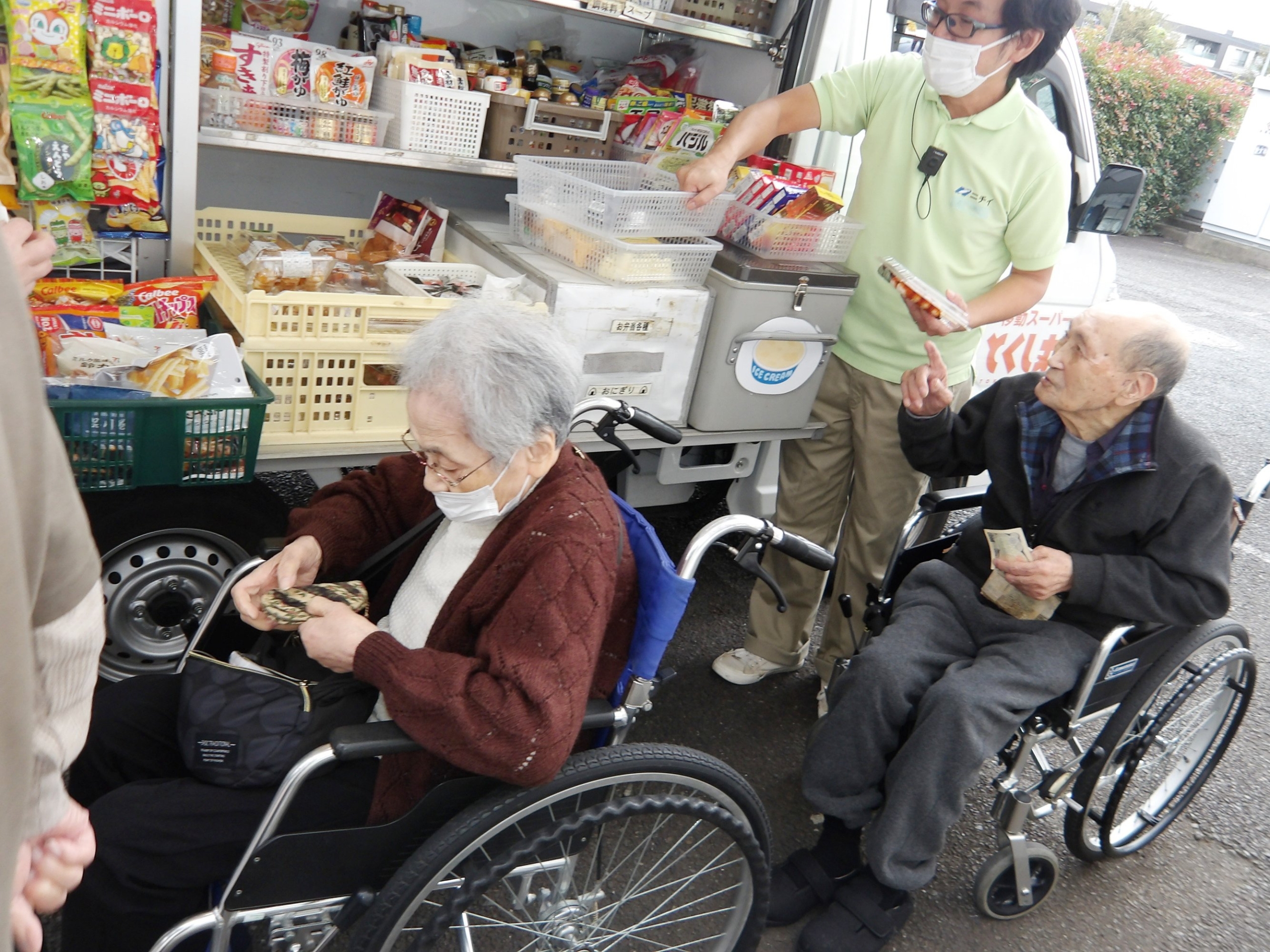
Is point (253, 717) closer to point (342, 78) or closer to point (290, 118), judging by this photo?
point (290, 118)

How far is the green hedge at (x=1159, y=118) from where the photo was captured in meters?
14.2

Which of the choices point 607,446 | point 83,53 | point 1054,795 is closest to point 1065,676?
point 1054,795

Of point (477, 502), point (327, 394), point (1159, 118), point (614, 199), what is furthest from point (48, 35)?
point (1159, 118)

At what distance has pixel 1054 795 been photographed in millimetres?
2303

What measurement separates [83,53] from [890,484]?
2.27m

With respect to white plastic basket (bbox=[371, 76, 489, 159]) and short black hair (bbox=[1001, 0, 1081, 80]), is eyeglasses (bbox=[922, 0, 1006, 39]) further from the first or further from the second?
white plastic basket (bbox=[371, 76, 489, 159])

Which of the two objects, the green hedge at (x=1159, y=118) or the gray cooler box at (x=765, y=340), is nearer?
the gray cooler box at (x=765, y=340)

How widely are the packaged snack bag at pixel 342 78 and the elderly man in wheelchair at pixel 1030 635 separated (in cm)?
175

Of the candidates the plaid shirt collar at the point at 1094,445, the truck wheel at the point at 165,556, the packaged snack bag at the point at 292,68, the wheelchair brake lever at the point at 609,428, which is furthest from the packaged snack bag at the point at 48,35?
the plaid shirt collar at the point at 1094,445

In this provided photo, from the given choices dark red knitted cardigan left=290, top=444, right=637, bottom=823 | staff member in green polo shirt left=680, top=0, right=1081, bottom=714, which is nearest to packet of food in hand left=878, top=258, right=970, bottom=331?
staff member in green polo shirt left=680, top=0, right=1081, bottom=714

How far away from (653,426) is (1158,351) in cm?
110

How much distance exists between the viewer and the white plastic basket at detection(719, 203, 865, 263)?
9.21 ft

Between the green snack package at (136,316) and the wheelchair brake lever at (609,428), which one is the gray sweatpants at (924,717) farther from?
the green snack package at (136,316)

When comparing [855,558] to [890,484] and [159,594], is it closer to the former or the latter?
[890,484]
